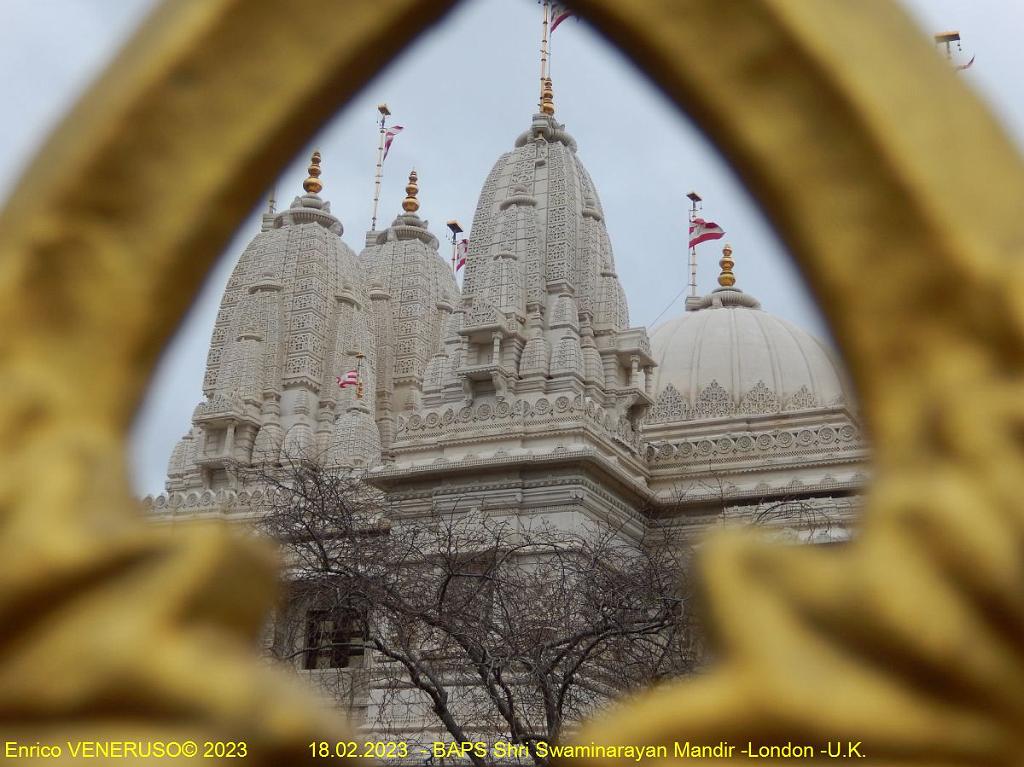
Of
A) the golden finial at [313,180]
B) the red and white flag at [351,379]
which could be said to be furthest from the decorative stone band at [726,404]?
the golden finial at [313,180]

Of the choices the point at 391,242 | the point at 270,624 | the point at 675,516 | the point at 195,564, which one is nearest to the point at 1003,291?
the point at 195,564

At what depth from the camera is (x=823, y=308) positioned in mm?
1479

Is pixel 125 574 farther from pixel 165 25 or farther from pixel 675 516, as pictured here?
pixel 675 516

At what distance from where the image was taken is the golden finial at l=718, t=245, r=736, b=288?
35.8 metres

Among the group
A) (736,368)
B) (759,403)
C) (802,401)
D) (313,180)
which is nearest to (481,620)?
(759,403)

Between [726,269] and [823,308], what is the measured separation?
35259 millimetres

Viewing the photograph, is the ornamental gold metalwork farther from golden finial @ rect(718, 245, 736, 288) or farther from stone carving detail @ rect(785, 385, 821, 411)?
golden finial @ rect(718, 245, 736, 288)

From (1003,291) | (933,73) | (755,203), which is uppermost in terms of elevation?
(933,73)

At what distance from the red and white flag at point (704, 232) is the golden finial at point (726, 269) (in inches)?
74.9

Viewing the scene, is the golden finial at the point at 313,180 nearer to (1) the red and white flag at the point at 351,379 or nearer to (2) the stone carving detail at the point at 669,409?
(1) the red and white flag at the point at 351,379

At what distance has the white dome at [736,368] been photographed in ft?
95.5

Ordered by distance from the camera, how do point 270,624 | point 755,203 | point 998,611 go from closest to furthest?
point 998,611
point 755,203
point 270,624

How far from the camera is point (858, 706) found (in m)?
1.26

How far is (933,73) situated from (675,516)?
73.7 feet
